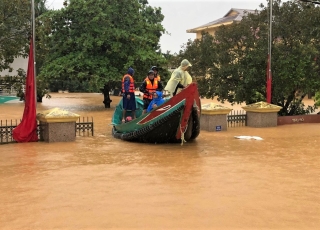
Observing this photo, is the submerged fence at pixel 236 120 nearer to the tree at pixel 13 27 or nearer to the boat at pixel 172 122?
the boat at pixel 172 122

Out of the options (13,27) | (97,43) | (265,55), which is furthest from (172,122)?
(97,43)

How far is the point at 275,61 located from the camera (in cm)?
1611

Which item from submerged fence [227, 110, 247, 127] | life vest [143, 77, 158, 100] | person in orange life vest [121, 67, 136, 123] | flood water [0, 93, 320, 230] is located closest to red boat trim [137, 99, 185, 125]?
flood water [0, 93, 320, 230]

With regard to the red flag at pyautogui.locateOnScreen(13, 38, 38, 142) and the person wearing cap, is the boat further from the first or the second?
the red flag at pyautogui.locateOnScreen(13, 38, 38, 142)

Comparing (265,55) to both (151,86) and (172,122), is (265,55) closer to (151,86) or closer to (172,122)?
(151,86)

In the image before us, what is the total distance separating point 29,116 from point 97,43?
1032 cm

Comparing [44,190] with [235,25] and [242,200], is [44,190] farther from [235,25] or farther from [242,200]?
[235,25]

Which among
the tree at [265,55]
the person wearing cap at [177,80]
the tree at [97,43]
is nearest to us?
the person wearing cap at [177,80]

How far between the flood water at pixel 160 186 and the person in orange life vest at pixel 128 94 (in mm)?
2146

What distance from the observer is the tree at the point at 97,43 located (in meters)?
21.2

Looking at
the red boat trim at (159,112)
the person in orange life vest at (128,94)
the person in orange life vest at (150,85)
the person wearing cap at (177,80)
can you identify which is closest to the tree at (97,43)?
the person in orange life vest at (128,94)

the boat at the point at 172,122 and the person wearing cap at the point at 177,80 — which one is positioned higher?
the person wearing cap at the point at 177,80

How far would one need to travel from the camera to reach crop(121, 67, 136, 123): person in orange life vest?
40.6ft

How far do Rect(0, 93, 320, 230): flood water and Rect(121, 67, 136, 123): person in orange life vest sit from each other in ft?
7.04
